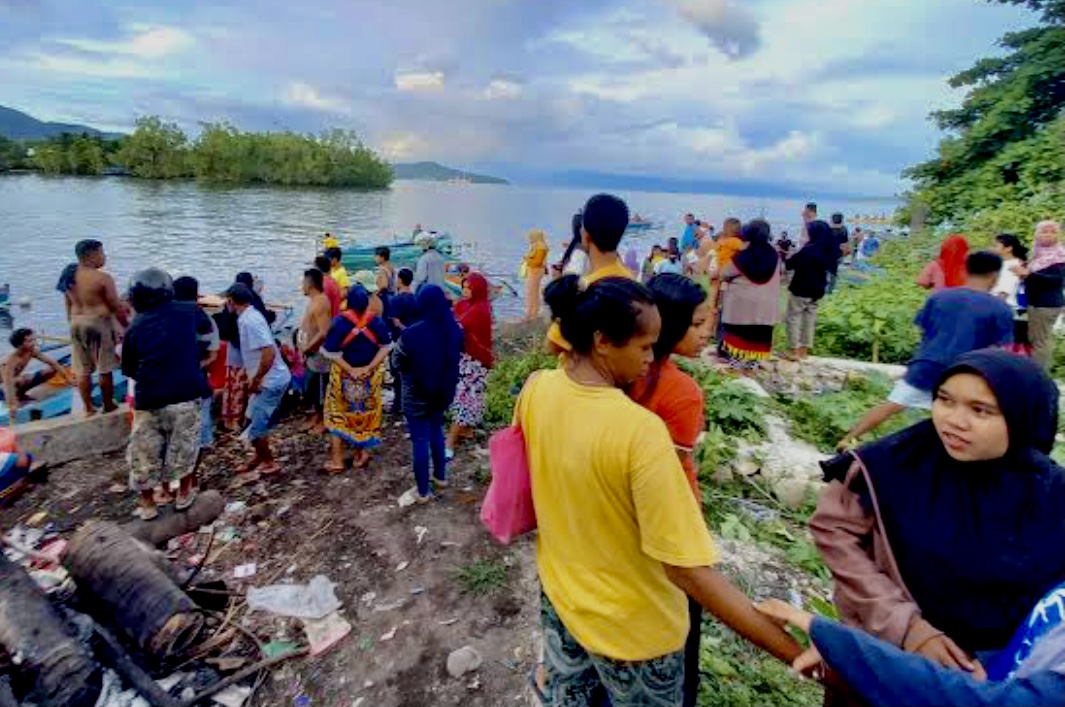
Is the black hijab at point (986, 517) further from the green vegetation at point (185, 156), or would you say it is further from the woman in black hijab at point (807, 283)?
the green vegetation at point (185, 156)

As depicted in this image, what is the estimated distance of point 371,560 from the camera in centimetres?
397

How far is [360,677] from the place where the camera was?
305 cm

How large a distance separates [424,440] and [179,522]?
198cm

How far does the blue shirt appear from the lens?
3896mm

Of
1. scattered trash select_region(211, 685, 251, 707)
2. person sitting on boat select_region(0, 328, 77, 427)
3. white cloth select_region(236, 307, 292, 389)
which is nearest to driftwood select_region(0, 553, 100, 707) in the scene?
scattered trash select_region(211, 685, 251, 707)

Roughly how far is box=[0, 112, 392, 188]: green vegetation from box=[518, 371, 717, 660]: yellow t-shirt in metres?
78.0

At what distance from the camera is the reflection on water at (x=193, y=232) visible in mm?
20922

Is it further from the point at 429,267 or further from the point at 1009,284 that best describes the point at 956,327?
the point at 429,267

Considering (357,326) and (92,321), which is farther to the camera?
(92,321)

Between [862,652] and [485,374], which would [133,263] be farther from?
[862,652]

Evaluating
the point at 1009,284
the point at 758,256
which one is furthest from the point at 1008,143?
the point at 758,256

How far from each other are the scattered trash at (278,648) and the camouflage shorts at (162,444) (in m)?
1.88

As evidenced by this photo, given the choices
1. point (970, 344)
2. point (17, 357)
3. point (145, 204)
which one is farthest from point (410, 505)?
point (145, 204)

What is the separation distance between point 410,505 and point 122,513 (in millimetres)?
2392
